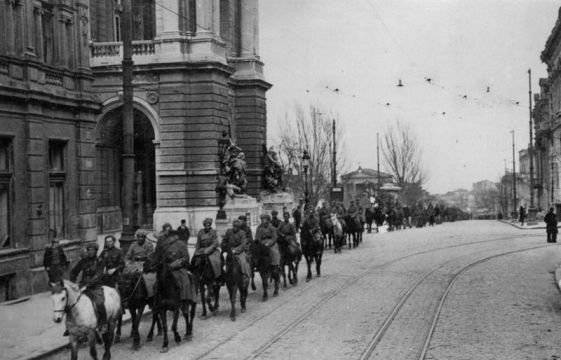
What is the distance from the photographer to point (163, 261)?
12.3 meters

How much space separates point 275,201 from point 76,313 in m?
32.9

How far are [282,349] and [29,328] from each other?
16.3 feet

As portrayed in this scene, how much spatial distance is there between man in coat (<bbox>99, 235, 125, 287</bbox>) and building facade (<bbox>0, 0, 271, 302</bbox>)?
3973 millimetres

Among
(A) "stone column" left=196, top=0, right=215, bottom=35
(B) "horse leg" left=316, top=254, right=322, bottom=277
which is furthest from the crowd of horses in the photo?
(A) "stone column" left=196, top=0, right=215, bottom=35

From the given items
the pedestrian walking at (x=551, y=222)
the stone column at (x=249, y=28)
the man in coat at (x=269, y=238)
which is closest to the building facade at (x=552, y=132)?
the pedestrian walking at (x=551, y=222)

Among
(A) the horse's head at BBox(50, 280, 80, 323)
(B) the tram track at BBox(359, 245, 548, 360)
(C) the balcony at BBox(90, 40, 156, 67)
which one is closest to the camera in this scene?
(A) the horse's head at BBox(50, 280, 80, 323)

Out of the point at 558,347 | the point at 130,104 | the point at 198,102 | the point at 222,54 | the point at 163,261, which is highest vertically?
the point at 222,54

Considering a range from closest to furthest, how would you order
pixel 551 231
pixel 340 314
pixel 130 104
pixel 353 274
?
pixel 340 314 → pixel 130 104 → pixel 353 274 → pixel 551 231

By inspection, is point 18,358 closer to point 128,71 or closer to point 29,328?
point 29,328

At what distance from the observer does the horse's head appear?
9.73 metres

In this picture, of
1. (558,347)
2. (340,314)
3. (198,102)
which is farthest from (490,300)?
(198,102)

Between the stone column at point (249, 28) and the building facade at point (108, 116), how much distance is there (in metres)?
0.07

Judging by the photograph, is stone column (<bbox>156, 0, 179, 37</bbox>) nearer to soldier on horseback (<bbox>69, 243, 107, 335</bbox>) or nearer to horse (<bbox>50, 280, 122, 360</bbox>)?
soldier on horseback (<bbox>69, 243, 107, 335</bbox>)

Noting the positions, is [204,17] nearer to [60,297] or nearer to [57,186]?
[57,186]
